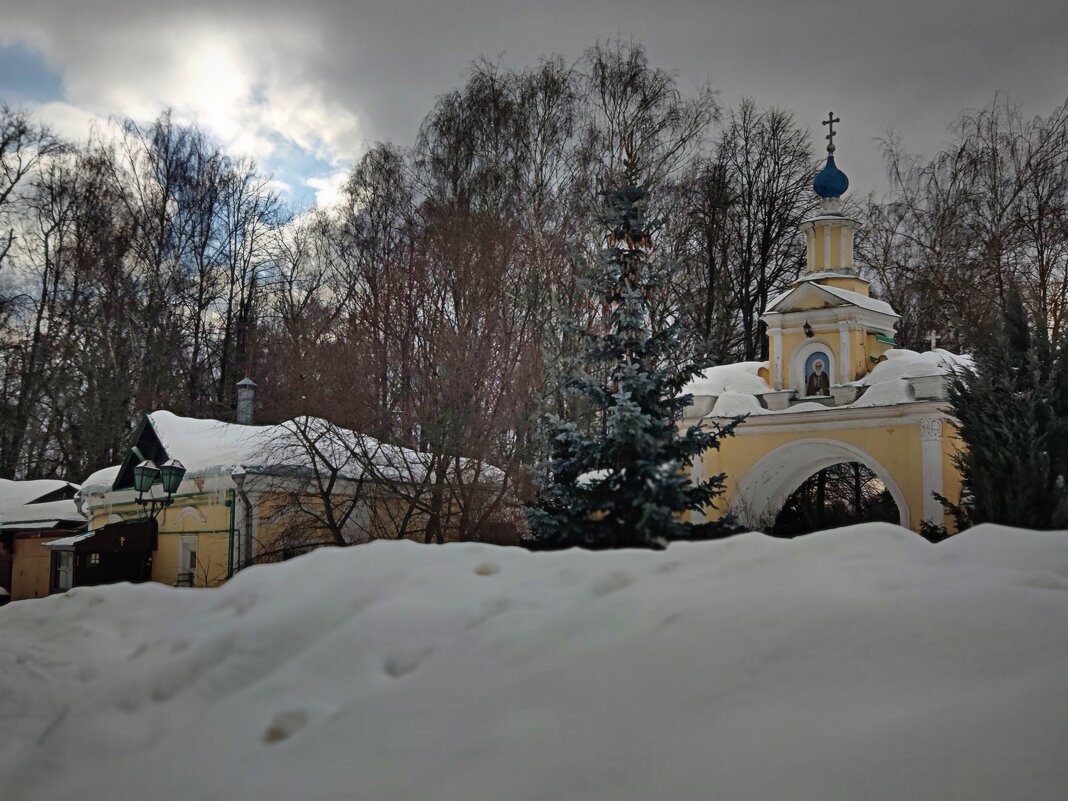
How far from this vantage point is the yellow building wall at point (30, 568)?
967 inches

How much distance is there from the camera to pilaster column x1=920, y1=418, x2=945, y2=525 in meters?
15.1

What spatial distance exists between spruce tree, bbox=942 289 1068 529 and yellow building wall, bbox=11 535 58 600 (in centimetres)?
2185

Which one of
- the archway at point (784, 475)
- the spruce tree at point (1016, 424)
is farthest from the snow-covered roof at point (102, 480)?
the spruce tree at point (1016, 424)

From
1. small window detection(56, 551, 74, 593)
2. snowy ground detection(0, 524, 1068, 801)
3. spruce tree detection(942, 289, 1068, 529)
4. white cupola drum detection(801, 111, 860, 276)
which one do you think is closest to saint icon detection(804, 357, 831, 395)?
white cupola drum detection(801, 111, 860, 276)

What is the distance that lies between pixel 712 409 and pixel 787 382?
145 cm

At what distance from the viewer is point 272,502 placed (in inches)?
664

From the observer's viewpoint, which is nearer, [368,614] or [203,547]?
[368,614]

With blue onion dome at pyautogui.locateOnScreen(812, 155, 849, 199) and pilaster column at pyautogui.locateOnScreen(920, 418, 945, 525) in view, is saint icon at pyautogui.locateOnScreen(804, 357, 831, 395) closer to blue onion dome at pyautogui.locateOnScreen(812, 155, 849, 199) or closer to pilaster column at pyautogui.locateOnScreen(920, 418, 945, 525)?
pilaster column at pyautogui.locateOnScreen(920, 418, 945, 525)

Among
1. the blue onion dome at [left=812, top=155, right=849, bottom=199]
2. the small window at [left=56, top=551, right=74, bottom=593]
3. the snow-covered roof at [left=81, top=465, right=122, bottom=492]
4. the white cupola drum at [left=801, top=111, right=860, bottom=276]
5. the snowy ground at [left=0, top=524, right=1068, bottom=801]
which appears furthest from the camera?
the snow-covered roof at [left=81, top=465, right=122, bottom=492]

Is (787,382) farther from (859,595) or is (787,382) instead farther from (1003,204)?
(859,595)

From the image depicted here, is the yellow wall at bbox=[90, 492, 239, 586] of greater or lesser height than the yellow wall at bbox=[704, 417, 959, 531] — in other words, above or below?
below

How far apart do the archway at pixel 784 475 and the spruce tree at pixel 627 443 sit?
693 centimetres

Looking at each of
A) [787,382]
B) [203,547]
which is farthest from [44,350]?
[787,382]

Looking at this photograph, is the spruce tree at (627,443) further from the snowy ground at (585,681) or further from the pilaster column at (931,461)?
the pilaster column at (931,461)
